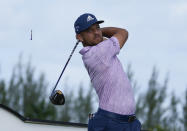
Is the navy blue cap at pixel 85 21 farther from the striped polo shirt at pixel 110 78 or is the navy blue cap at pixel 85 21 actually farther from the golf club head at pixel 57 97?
the golf club head at pixel 57 97

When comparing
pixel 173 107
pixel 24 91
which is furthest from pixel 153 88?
pixel 24 91

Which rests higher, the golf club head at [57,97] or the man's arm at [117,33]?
the man's arm at [117,33]

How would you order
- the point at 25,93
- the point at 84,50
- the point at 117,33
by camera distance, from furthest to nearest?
the point at 25,93, the point at 117,33, the point at 84,50

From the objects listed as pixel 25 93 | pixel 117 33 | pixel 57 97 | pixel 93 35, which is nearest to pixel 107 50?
pixel 93 35

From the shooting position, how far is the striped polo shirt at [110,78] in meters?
4.80

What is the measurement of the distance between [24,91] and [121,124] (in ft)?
150

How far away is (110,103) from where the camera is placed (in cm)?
481

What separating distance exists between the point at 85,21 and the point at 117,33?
41 centimetres

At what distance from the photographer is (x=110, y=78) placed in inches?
190

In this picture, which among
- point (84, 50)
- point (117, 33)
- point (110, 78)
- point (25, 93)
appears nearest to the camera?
point (110, 78)

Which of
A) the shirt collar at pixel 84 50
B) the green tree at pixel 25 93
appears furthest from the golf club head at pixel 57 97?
the green tree at pixel 25 93

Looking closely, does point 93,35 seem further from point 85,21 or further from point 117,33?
point 117,33

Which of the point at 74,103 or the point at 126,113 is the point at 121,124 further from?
the point at 74,103

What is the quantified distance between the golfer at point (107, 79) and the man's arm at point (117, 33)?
1cm
